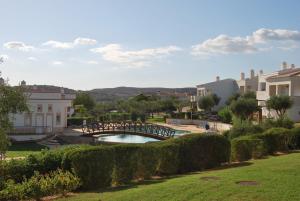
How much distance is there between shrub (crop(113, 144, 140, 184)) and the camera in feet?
49.0

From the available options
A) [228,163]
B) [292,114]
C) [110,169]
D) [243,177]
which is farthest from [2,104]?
[292,114]

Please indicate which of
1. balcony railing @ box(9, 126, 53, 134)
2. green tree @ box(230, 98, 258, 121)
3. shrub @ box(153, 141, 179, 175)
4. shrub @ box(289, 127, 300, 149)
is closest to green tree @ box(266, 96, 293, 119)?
green tree @ box(230, 98, 258, 121)

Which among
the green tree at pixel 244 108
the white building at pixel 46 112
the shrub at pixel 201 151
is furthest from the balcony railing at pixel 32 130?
the shrub at pixel 201 151

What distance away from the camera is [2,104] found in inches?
496

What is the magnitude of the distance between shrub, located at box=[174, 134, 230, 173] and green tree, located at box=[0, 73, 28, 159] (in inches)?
261

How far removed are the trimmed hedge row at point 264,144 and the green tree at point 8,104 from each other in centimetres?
1070

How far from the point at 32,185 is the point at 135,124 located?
Result: 30.9m

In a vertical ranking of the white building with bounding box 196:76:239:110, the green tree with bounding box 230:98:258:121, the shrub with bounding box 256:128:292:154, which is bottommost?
the shrub with bounding box 256:128:292:154

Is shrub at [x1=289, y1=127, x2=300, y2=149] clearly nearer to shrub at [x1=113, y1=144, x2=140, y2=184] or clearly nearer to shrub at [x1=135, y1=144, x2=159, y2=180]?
shrub at [x1=135, y1=144, x2=159, y2=180]

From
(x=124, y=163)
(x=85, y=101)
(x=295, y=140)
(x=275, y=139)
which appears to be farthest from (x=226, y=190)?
(x=85, y=101)

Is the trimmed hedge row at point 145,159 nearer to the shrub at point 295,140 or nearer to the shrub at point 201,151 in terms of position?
the shrub at point 201,151

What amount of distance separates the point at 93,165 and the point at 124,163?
126 cm

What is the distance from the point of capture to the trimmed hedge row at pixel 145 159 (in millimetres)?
14227

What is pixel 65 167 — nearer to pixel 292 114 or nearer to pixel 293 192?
pixel 293 192
